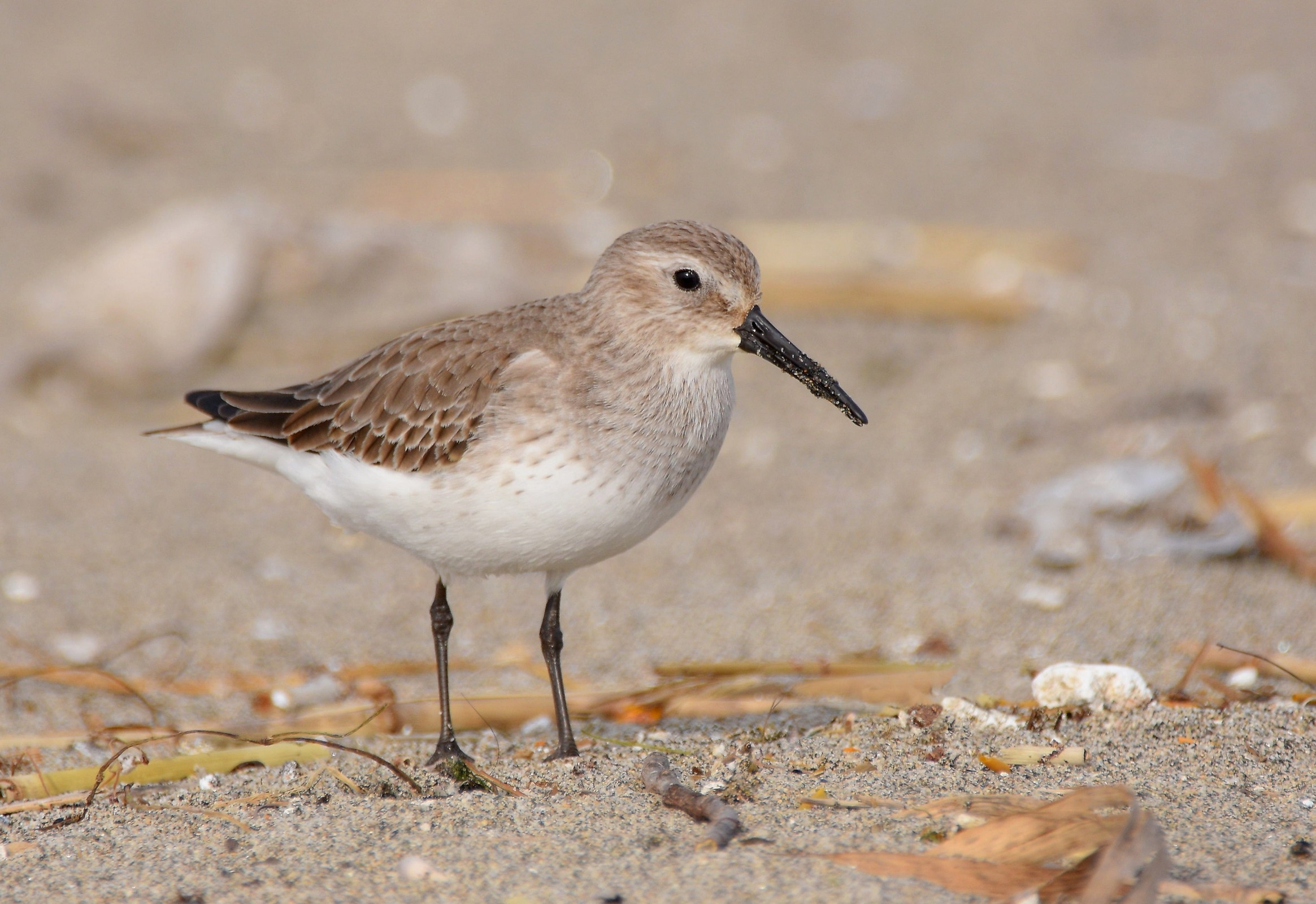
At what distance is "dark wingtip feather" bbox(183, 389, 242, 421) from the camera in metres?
A: 4.85

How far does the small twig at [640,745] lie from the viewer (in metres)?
4.07

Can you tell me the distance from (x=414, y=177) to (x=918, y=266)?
3.87 meters

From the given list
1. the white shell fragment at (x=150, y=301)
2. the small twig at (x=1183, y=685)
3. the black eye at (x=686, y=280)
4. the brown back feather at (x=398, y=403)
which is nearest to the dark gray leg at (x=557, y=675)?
the brown back feather at (x=398, y=403)

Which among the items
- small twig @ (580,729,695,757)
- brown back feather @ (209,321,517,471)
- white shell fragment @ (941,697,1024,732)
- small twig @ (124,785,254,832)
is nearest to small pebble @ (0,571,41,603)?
brown back feather @ (209,321,517,471)

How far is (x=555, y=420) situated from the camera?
3.95 metres

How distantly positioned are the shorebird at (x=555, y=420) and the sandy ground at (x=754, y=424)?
682 mm

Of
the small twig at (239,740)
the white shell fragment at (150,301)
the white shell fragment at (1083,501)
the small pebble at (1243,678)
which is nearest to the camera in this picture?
the small twig at (239,740)

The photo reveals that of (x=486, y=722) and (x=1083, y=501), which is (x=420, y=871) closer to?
(x=486, y=722)

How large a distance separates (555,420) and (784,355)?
2.37 feet

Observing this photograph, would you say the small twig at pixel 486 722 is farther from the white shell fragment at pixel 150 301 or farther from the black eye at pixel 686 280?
the white shell fragment at pixel 150 301

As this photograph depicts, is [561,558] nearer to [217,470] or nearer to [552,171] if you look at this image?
[217,470]

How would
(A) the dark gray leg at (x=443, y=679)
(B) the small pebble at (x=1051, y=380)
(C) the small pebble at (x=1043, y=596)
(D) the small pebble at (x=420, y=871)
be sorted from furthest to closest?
(B) the small pebble at (x=1051, y=380)
(C) the small pebble at (x=1043, y=596)
(A) the dark gray leg at (x=443, y=679)
(D) the small pebble at (x=420, y=871)

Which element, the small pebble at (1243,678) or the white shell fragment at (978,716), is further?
the small pebble at (1243,678)

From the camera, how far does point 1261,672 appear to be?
462cm
